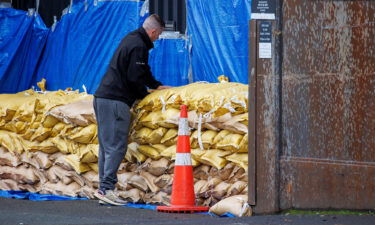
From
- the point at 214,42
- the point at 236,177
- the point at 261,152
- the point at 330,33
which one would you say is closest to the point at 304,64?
the point at 330,33

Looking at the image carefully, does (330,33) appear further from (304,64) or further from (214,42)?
(214,42)

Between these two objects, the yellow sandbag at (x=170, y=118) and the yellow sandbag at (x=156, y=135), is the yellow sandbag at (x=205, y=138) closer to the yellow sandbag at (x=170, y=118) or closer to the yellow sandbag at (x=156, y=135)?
the yellow sandbag at (x=170, y=118)

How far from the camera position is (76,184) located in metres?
9.03

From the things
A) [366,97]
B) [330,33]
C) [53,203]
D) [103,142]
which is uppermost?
[330,33]

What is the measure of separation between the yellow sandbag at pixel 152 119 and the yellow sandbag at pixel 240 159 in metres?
0.96

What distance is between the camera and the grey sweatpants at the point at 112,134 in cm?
823

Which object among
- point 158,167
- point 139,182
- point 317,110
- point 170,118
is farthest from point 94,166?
point 317,110

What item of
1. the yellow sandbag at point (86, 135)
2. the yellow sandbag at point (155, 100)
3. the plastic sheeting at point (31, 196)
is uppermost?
the yellow sandbag at point (155, 100)

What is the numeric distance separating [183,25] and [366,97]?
13.0ft

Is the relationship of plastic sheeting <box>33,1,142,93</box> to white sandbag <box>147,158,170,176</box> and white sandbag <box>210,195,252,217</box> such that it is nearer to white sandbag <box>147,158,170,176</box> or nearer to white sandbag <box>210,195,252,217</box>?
white sandbag <box>147,158,170,176</box>

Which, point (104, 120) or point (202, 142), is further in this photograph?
point (104, 120)

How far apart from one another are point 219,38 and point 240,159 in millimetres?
1989

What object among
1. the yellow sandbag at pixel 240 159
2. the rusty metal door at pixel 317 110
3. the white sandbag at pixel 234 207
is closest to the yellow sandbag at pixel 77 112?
the yellow sandbag at pixel 240 159

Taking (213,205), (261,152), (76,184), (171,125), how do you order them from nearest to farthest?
(261,152)
(213,205)
(171,125)
(76,184)
